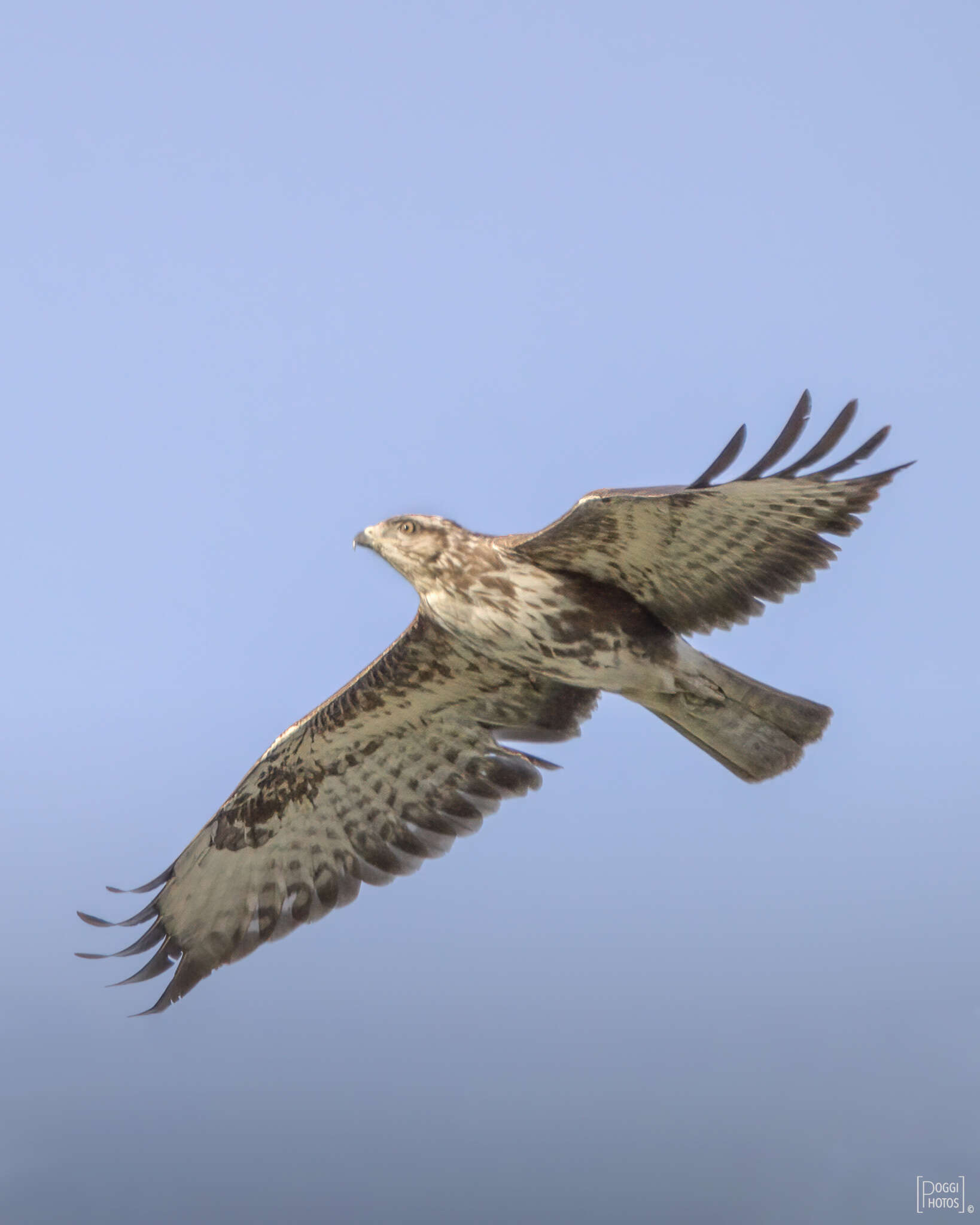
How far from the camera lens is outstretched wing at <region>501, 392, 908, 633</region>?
7.06 meters

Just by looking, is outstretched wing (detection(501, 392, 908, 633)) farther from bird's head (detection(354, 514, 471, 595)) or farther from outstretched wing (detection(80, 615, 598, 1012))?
outstretched wing (detection(80, 615, 598, 1012))

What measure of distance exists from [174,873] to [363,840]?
1.38 meters

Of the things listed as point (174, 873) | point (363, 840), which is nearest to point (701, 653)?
point (363, 840)

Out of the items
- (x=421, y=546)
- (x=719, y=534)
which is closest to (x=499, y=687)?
(x=421, y=546)

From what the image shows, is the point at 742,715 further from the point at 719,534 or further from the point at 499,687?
the point at 499,687

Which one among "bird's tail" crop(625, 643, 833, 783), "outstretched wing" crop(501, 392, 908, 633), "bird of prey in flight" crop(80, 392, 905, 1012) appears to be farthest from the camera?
"bird's tail" crop(625, 643, 833, 783)

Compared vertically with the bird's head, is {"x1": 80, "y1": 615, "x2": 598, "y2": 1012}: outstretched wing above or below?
below

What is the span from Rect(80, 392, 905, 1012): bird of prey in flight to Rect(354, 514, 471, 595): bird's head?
0.01m

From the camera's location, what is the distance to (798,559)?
777 centimetres

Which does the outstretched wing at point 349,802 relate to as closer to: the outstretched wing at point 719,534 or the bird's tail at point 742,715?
the bird's tail at point 742,715

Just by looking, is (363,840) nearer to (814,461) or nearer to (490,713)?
(490,713)

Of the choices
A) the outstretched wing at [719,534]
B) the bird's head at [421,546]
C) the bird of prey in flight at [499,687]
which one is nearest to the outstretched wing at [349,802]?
the bird of prey in flight at [499,687]

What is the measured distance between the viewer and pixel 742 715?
8.43 metres

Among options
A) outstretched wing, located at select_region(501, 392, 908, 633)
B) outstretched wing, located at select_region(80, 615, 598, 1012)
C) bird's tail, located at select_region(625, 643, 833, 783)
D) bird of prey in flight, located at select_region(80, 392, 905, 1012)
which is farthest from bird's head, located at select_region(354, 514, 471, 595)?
bird's tail, located at select_region(625, 643, 833, 783)
